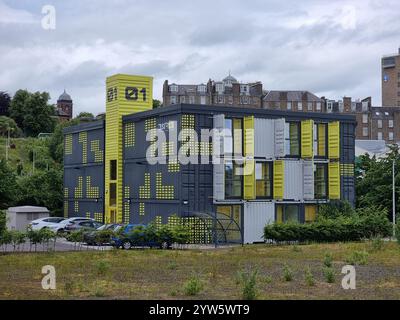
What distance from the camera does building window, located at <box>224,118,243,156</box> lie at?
4309 centimetres

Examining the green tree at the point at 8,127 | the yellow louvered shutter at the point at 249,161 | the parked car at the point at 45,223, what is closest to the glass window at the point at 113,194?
the parked car at the point at 45,223

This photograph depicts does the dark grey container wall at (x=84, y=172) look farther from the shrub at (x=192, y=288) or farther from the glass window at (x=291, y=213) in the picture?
the shrub at (x=192, y=288)

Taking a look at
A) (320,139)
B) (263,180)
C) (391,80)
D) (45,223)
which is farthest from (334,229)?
(391,80)

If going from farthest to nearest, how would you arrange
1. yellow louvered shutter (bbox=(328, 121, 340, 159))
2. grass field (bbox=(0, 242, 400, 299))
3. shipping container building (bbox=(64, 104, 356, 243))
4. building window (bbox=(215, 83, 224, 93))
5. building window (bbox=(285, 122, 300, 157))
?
building window (bbox=(215, 83, 224, 93)) → yellow louvered shutter (bbox=(328, 121, 340, 159)) → building window (bbox=(285, 122, 300, 157)) → shipping container building (bbox=(64, 104, 356, 243)) → grass field (bbox=(0, 242, 400, 299))

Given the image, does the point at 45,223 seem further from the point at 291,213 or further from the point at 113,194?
the point at 291,213

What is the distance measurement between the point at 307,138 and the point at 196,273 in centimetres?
2258

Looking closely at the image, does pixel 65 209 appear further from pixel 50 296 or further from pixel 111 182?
pixel 50 296

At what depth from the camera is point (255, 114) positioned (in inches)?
1740

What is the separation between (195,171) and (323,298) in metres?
24.0

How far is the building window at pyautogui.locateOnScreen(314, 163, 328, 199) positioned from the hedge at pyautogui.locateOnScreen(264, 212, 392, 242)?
313cm

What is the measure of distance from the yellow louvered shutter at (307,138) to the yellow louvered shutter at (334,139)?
6.97ft

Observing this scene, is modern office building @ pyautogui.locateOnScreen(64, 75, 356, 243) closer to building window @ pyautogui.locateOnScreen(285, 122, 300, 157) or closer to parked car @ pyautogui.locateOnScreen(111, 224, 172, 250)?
building window @ pyautogui.locateOnScreen(285, 122, 300, 157)

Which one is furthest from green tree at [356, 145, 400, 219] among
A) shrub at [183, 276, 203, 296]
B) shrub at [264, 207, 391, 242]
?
shrub at [183, 276, 203, 296]
